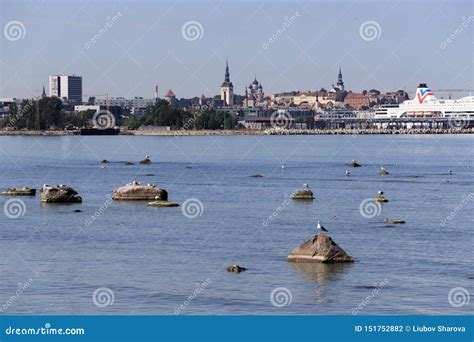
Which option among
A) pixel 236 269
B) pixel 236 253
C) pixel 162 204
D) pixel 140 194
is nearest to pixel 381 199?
pixel 162 204

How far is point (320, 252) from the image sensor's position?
2870cm

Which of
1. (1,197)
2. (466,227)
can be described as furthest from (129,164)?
(466,227)

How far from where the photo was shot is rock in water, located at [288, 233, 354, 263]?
2870cm

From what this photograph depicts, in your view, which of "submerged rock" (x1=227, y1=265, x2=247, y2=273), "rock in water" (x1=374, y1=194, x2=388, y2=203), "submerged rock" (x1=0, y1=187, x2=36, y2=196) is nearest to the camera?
"submerged rock" (x1=227, y1=265, x2=247, y2=273)

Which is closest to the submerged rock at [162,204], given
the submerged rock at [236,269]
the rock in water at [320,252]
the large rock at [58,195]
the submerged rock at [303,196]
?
the large rock at [58,195]

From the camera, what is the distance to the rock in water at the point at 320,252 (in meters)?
28.7

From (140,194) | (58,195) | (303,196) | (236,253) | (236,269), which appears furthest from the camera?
(303,196)

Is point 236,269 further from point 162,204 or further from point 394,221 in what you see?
point 162,204

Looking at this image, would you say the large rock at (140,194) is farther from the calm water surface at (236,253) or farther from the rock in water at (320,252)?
the rock in water at (320,252)

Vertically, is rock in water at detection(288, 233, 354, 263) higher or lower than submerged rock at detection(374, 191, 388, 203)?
higher

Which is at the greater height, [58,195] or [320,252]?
[320,252]

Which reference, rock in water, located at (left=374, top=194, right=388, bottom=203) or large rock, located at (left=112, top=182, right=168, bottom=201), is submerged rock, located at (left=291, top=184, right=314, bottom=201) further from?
large rock, located at (left=112, top=182, right=168, bottom=201)

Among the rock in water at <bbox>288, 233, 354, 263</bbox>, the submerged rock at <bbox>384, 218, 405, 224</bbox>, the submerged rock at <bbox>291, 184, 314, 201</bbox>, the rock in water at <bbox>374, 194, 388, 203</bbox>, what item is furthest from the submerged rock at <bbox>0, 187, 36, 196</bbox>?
the rock in water at <bbox>288, 233, 354, 263</bbox>

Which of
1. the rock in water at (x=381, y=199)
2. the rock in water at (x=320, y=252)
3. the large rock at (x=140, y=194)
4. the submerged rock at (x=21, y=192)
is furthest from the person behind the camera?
the submerged rock at (x=21, y=192)
